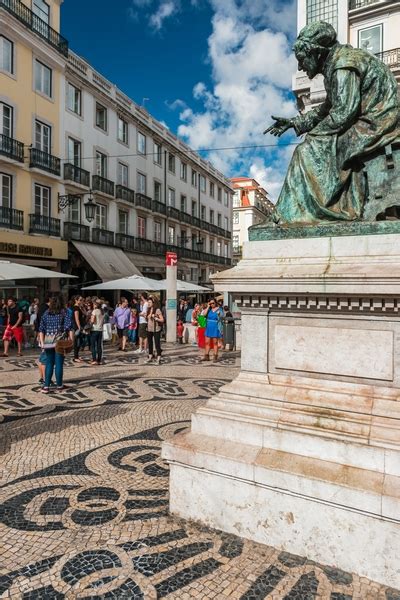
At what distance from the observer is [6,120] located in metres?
19.2

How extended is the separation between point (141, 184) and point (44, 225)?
1037 cm

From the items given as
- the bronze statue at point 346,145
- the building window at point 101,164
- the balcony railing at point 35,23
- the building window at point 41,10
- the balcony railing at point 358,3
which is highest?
the building window at point 41,10

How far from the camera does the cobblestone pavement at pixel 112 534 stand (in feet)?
7.91

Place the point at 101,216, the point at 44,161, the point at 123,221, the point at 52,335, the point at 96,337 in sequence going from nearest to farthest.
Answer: the point at 52,335
the point at 96,337
the point at 44,161
the point at 101,216
the point at 123,221

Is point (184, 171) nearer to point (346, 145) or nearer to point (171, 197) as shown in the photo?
point (171, 197)

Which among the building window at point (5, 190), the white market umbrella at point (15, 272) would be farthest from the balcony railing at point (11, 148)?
the white market umbrella at point (15, 272)

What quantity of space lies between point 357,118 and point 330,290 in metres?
1.48

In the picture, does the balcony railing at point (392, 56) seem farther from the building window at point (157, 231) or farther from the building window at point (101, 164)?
the building window at point (157, 231)

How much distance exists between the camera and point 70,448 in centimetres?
459

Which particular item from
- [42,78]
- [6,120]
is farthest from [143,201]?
[6,120]

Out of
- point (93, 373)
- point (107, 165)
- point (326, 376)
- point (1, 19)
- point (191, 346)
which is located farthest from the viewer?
point (107, 165)

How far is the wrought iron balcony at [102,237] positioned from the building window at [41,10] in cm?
1006

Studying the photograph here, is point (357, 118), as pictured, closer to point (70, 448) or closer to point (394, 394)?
point (394, 394)

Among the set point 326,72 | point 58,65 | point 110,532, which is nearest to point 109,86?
point 58,65
